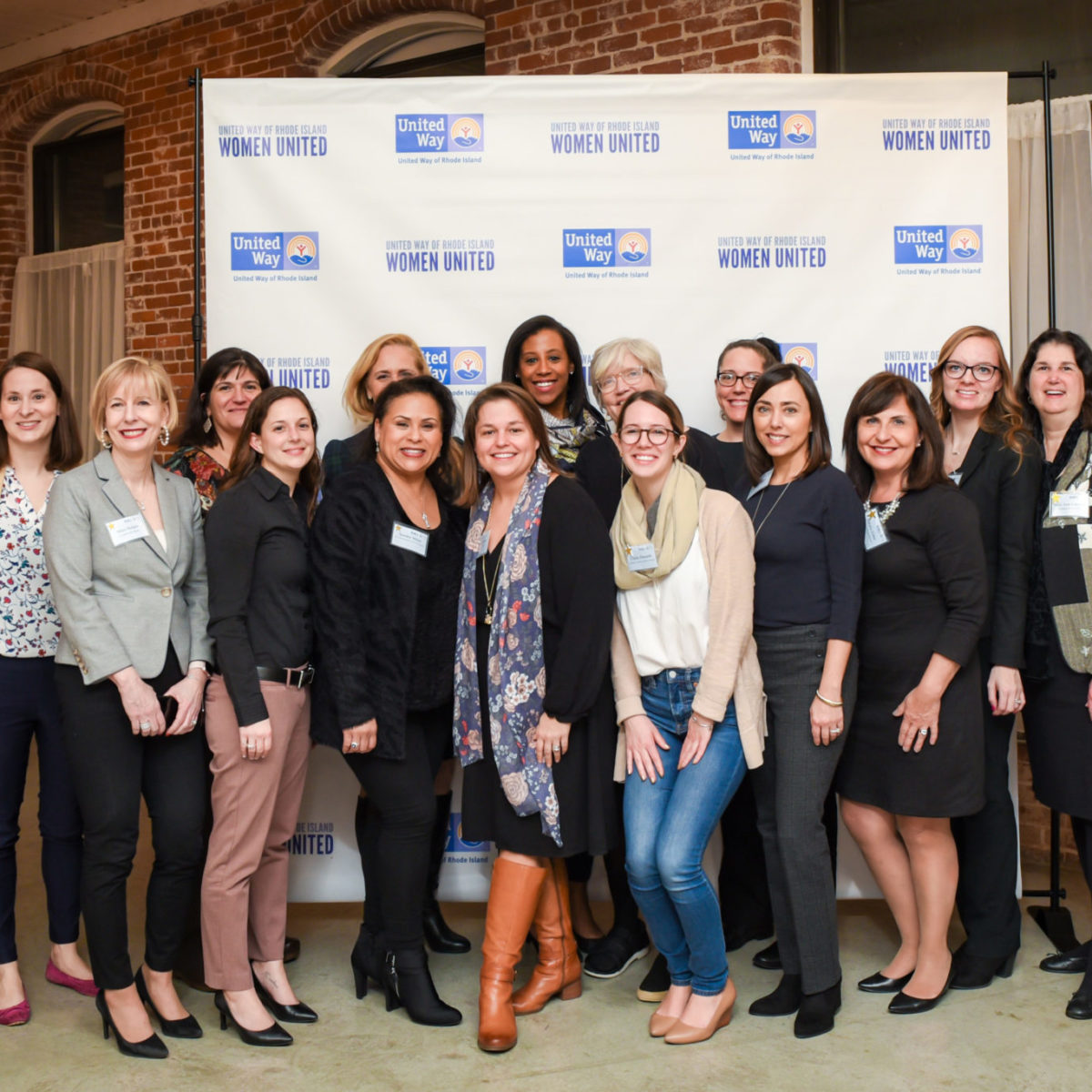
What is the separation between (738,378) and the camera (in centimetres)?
338

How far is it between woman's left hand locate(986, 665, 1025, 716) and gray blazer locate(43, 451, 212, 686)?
2.10m

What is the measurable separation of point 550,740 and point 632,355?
49.4 inches

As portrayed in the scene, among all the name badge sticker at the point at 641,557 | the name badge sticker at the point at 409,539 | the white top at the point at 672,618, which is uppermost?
the name badge sticker at the point at 409,539

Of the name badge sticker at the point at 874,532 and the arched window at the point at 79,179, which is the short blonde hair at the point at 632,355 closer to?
the name badge sticker at the point at 874,532

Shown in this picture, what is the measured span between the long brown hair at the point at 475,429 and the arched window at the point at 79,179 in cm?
499

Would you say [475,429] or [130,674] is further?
[475,429]

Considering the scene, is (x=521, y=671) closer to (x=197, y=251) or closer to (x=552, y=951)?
(x=552, y=951)

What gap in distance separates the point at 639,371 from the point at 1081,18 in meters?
2.48

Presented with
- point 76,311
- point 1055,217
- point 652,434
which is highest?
point 76,311

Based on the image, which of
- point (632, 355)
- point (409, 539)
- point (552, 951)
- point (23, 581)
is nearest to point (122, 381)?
point (23, 581)

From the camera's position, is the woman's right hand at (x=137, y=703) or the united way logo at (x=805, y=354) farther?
the united way logo at (x=805, y=354)

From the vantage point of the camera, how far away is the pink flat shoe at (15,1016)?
3008 mm

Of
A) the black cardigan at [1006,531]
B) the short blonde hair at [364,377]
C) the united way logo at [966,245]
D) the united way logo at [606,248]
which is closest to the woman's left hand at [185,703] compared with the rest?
the short blonde hair at [364,377]

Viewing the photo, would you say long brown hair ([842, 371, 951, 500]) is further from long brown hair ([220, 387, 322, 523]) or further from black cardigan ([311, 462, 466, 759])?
long brown hair ([220, 387, 322, 523])
